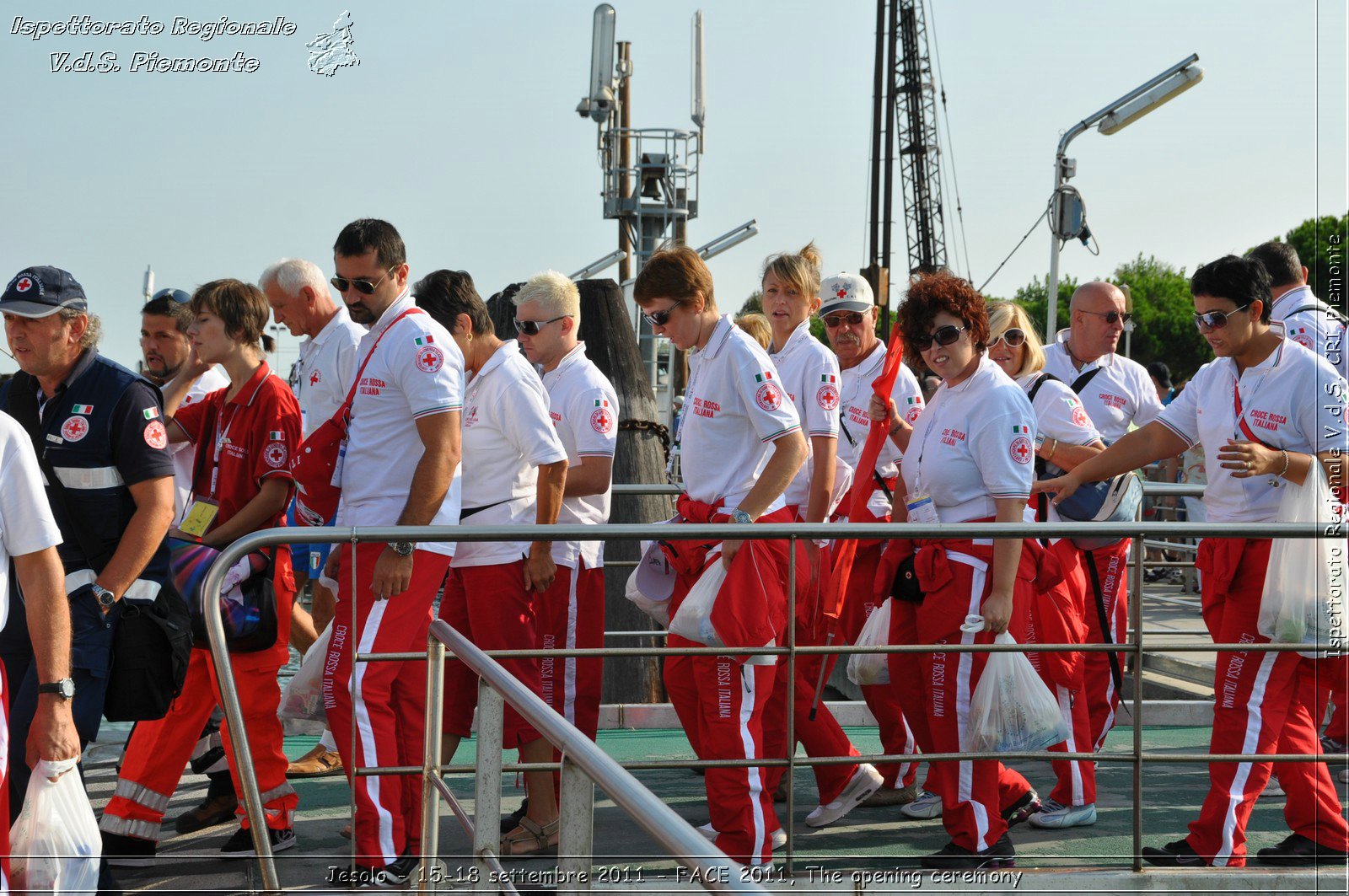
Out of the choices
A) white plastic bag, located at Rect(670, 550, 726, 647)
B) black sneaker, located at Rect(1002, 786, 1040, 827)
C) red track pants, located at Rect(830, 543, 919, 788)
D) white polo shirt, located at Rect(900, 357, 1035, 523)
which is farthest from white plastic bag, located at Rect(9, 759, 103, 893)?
black sneaker, located at Rect(1002, 786, 1040, 827)

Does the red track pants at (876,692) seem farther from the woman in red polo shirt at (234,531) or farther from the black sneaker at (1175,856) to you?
the woman in red polo shirt at (234,531)

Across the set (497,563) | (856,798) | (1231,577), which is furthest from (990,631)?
(497,563)

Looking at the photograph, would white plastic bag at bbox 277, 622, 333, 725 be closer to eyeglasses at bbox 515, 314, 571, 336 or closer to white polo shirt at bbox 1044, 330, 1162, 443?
eyeglasses at bbox 515, 314, 571, 336

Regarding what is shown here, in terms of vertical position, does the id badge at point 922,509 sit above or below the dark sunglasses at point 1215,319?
below

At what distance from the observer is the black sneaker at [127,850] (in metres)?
4.64

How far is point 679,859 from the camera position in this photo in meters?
1.56

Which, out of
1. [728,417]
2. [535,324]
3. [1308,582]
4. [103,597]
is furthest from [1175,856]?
[103,597]

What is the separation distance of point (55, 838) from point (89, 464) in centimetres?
127

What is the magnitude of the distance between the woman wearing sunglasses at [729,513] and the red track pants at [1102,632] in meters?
1.77

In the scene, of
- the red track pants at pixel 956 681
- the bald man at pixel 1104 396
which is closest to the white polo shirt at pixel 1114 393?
the bald man at pixel 1104 396

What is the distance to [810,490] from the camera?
4910 millimetres

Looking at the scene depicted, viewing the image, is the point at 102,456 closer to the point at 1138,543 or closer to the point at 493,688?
the point at 493,688

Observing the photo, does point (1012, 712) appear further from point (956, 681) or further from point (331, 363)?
point (331, 363)

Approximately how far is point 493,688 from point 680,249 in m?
2.24
